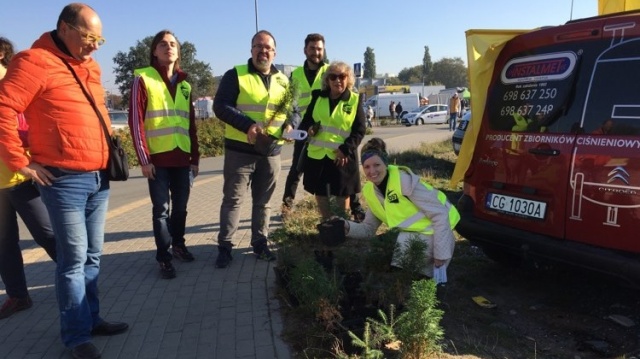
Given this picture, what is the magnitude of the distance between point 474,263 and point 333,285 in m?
2.19

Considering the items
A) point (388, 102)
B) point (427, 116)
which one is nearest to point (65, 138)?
point (427, 116)

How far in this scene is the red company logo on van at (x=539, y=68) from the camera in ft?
11.6

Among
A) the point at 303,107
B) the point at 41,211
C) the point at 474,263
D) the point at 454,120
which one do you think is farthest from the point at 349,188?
the point at 454,120

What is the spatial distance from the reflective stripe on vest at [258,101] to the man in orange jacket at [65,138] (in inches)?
57.4

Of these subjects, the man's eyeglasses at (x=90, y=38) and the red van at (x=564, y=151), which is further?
the red van at (x=564, y=151)

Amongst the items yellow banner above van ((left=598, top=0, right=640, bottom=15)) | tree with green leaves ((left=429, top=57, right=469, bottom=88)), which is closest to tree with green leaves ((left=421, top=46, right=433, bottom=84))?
tree with green leaves ((left=429, top=57, right=469, bottom=88))

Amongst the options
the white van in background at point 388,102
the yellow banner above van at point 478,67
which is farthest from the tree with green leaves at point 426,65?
the yellow banner above van at point 478,67

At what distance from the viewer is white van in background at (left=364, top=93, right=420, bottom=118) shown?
44625 millimetres

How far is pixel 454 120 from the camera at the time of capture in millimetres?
26406

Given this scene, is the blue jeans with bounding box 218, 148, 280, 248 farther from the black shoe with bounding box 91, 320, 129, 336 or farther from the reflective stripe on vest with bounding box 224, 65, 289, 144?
the black shoe with bounding box 91, 320, 129, 336

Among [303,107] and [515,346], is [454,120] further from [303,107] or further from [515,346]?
[515,346]

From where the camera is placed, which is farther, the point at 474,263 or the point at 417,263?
the point at 474,263

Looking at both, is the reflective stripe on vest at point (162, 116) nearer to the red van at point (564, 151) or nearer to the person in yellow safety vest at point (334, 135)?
the person in yellow safety vest at point (334, 135)

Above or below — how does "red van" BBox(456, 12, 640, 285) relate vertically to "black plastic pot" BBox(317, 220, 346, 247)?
above
